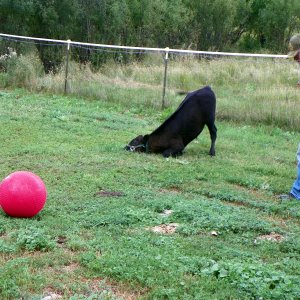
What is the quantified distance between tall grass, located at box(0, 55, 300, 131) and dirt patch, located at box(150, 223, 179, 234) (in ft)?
26.0

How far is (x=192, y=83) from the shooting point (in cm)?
1673

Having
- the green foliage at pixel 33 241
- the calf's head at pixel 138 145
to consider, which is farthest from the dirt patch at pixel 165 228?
the calf's head at pixel 138 145

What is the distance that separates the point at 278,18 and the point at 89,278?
72.4 feet

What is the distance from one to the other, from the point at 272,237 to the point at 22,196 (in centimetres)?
262

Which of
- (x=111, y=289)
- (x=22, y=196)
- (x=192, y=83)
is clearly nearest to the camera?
(x=111, y=289)

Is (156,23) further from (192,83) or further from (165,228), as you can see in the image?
(165,228)

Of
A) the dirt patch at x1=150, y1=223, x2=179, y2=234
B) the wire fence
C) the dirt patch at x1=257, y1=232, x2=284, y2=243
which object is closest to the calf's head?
the dirt patch at x1=150, y1=223, x2=179, y2=234

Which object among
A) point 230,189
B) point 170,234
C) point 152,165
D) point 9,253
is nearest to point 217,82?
point 152,165

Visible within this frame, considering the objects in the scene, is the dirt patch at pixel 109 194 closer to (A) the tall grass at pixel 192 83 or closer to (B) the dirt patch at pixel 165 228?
(B) the dirt patch at pixel 165 228

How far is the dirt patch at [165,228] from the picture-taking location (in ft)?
20.3

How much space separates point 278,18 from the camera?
25094mm

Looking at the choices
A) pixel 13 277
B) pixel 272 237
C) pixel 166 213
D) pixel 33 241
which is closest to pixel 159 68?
pixel 166 213

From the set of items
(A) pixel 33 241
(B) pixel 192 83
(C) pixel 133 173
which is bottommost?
(C) pixel 133 173

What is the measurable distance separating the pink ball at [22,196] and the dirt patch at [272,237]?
7.65ft
